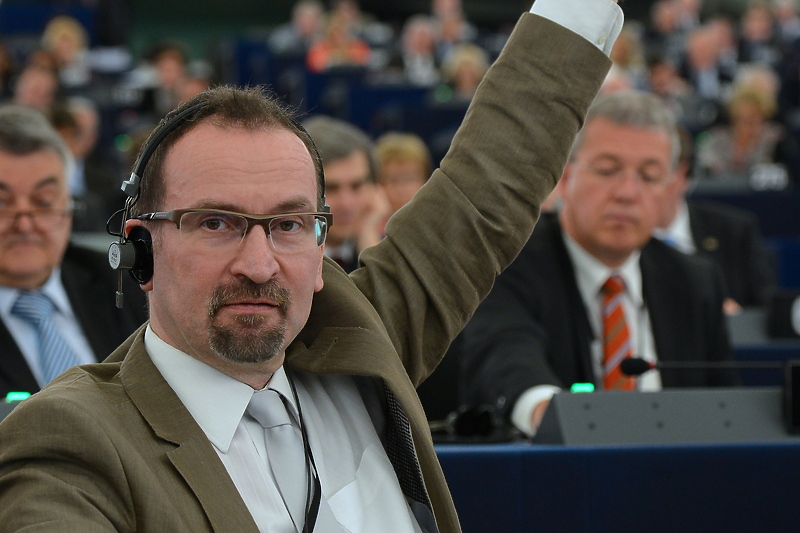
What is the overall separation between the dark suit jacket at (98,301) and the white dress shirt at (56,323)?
0.06 feet

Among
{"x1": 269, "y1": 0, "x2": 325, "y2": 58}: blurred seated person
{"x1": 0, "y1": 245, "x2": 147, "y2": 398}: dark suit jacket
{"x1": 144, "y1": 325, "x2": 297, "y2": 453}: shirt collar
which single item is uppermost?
{"x1": 269, "y1": 0, "x2": 325, "y2": 58}: blurred seated person

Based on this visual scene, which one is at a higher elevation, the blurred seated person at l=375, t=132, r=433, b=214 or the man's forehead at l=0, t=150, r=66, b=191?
the man's forehead at l=0, t=150, r=66, b=191

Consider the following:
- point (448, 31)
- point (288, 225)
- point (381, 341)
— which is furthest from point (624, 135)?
point (448, 31)

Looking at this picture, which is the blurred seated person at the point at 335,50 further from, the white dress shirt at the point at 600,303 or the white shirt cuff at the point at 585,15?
the white shirt cuff at the point at 585,15

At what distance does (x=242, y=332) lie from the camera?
141 cm

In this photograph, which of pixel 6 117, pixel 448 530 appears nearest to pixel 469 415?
pixel 448 530

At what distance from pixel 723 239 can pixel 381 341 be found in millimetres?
3822

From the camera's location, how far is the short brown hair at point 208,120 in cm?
145

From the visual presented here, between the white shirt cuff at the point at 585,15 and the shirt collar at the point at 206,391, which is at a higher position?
the white shirt cuff at the point at 585,15

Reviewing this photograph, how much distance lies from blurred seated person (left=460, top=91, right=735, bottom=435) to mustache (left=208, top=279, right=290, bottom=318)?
1.34 m

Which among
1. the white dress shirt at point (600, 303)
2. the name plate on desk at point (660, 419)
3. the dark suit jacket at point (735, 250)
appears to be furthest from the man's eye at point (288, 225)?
the dark suit jacket at point (735, 250)

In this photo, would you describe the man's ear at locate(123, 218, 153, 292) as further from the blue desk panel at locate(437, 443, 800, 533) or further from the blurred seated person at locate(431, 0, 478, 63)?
the blurred seated person at locate(431, 0, 478, 63)

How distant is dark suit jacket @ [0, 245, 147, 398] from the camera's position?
2787 millimetres

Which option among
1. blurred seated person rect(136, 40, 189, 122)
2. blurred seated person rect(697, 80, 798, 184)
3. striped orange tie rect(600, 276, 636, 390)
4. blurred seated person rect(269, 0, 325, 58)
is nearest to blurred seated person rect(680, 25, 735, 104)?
blurred seated person rect(697, 80, 798, 184)
